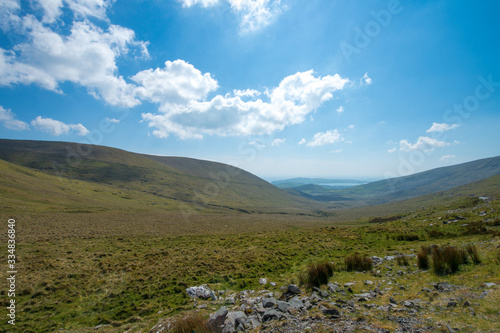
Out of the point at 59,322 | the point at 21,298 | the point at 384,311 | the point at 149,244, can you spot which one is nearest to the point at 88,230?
the point at 149,244

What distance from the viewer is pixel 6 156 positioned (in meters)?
140

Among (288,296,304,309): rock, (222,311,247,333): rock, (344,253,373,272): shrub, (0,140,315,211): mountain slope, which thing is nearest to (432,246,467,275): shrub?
(344,253,373,272): shrub

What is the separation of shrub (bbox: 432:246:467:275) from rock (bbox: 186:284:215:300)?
33.8 ft

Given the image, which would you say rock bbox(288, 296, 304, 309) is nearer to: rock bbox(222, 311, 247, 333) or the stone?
the stone

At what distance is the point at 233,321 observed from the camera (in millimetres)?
6883

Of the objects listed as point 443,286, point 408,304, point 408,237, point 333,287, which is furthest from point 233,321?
point 408,237

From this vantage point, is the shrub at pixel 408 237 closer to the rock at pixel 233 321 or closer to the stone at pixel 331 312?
the stone at pixel 331 312

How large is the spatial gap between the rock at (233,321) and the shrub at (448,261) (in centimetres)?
855

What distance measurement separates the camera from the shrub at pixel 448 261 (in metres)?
8.62

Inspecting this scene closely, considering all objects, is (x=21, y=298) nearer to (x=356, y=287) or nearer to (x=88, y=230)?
(x=356, y=287)

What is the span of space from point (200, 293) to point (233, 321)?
424 cm

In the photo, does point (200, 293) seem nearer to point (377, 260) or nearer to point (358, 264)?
point (358, 264)

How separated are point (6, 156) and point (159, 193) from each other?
381 ft

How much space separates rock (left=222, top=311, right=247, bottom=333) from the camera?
21.6 feet
